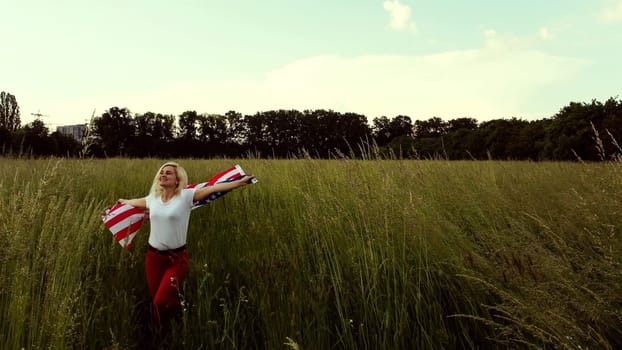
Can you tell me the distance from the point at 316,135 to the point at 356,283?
6514 cm

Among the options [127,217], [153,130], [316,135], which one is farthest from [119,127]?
[127,217]

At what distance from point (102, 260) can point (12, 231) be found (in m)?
1.12

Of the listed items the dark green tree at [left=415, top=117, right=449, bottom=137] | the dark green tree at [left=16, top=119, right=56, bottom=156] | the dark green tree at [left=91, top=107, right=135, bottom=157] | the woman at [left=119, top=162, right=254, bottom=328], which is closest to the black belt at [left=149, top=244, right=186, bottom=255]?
the woman at [left=119, top=162, right=254, bottom=328]

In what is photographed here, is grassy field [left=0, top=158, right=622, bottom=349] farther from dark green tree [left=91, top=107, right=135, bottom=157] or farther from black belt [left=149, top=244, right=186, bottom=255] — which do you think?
dark green tree [left=91, top=107, right=135, bottom=157]

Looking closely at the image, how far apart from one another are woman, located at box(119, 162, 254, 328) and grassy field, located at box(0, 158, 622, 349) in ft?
0.51

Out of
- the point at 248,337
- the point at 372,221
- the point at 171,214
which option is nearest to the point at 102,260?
the point at 171,214

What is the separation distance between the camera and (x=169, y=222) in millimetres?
2926

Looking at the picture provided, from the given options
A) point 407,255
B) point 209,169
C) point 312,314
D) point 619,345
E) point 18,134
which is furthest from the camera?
point 18,134

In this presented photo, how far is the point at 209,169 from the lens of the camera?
8.41 metres

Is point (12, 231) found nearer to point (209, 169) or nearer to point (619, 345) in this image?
point (619, 345)

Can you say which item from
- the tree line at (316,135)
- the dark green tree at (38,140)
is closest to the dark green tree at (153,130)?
the tree line at (316,135)

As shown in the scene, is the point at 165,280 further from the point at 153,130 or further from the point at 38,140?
the point at 153,130

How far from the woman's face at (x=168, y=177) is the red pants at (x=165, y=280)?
0.57 m

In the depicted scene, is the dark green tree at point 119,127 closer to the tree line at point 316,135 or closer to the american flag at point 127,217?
the tree line at point 316,135
